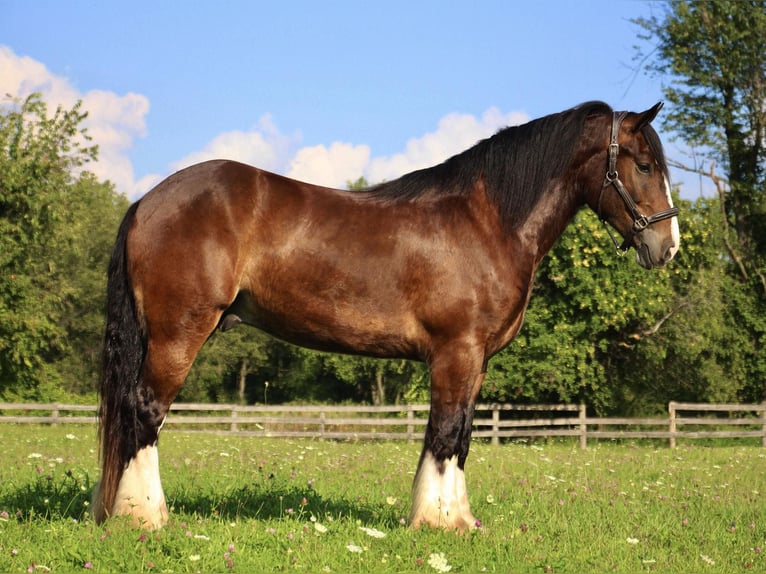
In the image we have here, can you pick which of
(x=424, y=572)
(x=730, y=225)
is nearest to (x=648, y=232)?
(x=424, y=572)

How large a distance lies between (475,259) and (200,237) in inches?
77.8

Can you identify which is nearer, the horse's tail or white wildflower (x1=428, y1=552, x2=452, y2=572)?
white wildflower (x1=428, y1=552, x2=452, y2=572)

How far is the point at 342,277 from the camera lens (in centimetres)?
547

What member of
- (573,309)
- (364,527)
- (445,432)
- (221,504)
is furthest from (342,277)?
(573,309)

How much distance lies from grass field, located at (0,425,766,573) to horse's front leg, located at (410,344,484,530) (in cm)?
18

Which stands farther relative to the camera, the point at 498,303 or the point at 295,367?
the point at 295,367

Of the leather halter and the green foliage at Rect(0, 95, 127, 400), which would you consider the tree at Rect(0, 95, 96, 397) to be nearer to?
the green foliage at Rect(0, 95, 127, 400)

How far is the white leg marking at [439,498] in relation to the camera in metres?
5.40

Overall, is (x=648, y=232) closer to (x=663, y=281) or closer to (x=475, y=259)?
(x=475, y=259)

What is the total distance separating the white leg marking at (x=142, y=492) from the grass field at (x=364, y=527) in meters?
0.13

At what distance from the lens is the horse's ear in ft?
18.4

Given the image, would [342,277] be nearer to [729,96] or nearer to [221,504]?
[221,504]

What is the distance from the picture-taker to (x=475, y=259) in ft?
18.4

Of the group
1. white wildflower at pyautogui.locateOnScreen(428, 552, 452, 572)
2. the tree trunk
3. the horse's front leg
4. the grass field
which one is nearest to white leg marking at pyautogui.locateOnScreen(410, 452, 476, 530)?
the horse's front leg
